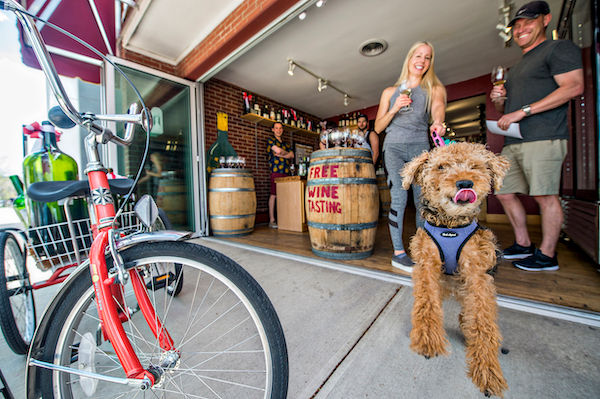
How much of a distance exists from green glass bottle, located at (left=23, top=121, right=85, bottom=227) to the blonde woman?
82.3 inches

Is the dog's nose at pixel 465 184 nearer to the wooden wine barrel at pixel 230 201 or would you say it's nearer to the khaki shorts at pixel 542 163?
the khaki shorts at pixel 542 163

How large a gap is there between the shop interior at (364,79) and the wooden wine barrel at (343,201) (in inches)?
7.9

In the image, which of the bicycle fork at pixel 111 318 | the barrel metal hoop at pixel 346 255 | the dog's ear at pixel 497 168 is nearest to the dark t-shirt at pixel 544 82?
the dog's ear at pixel 497 168

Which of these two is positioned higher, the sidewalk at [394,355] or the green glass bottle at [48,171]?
the green glass bottle at [48,171]

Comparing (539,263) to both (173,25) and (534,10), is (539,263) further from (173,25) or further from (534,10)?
(173,25)

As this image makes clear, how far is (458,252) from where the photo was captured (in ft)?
3.15

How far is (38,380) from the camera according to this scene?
1.96ft

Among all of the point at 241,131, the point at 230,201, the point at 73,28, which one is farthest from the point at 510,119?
the point at 73,28

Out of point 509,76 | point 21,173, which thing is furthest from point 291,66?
point 21,173

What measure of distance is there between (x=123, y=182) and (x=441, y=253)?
4.63ft

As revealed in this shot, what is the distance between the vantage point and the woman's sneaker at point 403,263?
1.72 m

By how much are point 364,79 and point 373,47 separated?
3.13 ft

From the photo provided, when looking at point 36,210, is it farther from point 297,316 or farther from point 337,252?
point 337,252

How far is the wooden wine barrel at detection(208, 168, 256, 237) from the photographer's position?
3.15 metres
